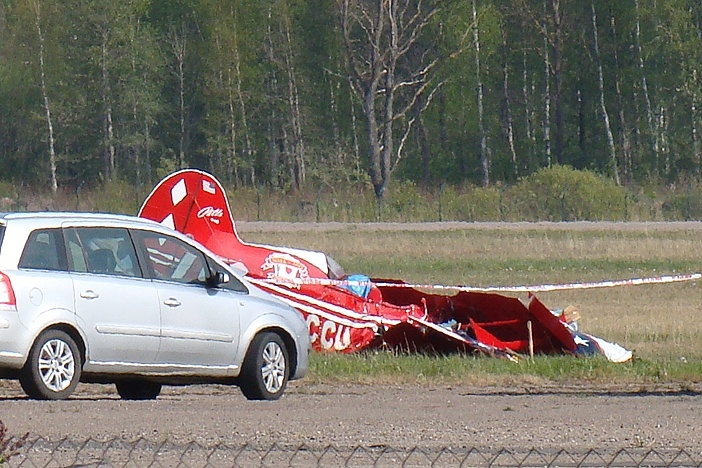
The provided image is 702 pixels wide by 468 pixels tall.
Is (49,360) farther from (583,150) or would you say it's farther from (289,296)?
(583,150)

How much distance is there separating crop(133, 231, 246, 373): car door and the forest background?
4420cm

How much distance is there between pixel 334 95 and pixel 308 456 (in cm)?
6294

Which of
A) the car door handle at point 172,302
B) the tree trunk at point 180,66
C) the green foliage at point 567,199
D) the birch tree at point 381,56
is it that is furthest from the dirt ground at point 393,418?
the tree trunk at point 180,66

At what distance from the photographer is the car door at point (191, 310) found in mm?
11531

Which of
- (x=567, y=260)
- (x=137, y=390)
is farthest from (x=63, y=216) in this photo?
(x=567, y=260)

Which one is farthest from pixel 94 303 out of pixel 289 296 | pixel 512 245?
pixel 512 245

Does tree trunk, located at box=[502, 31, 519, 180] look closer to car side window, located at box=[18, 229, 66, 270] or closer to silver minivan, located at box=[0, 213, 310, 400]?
silver minivan, located at box=[0, 213, 310, 400]

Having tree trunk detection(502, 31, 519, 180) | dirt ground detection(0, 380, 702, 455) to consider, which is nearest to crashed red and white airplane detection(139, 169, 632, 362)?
dirt ground detection(0, 380, 702, 455)

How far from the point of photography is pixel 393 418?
10.2 m

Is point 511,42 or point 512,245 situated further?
point 511,42

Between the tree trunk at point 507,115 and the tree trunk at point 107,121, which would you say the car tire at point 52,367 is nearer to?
the tree trunk at point 107,121

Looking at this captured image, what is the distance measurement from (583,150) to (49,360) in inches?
2368

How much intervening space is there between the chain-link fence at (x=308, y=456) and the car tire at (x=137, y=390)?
3500 millimetres

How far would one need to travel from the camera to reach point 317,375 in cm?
1368
